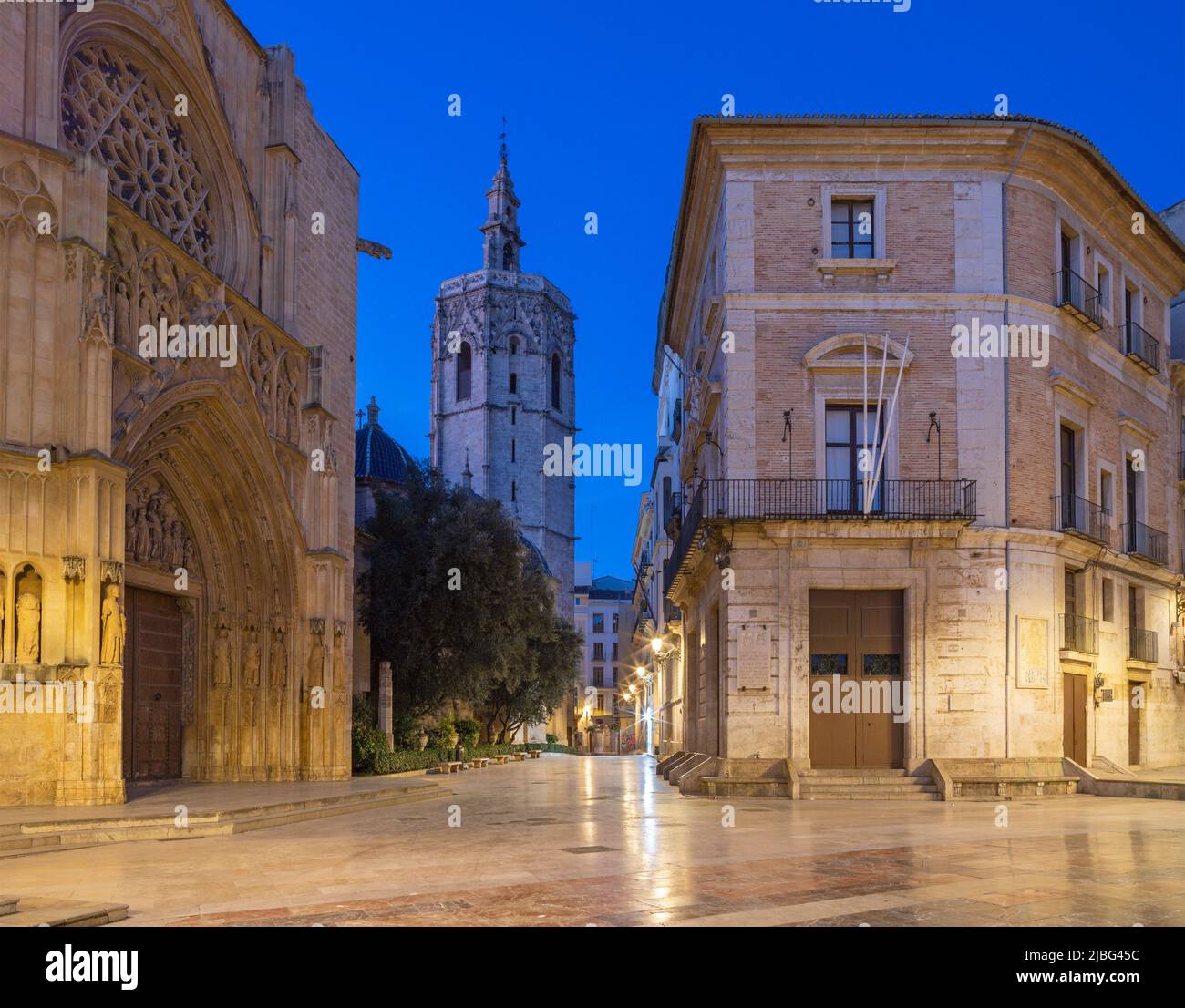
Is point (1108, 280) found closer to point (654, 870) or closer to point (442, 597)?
point (442, 597)

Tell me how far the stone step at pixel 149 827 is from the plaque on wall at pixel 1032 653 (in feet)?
43.0

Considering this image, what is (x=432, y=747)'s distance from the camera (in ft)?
121

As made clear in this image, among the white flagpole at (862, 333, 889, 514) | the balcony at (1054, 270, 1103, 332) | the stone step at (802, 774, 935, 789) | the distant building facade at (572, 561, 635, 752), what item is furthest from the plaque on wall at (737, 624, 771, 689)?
A: the distant building facade at (572, 561, 635, 752)

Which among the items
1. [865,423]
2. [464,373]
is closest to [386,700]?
[865,423]

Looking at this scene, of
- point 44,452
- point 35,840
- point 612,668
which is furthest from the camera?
point 612,668

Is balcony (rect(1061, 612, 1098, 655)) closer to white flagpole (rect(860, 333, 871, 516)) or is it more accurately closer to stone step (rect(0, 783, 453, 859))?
white flagpole (rect(860, 333, 871, 516))

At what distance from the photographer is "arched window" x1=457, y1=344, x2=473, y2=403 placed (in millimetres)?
90625

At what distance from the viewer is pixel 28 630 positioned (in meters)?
17.3

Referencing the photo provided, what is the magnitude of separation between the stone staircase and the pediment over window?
25.9 ft

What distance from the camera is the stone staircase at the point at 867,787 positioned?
72.0ft

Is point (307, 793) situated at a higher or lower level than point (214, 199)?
lower
